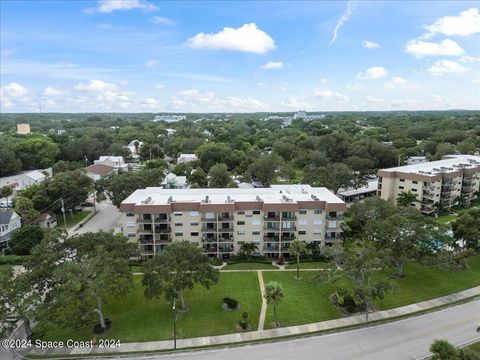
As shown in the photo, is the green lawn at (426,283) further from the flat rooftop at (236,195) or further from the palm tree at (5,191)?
the palm tree at (5,191)

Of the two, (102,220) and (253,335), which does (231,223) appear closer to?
(253,335)

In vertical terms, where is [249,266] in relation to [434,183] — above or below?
below

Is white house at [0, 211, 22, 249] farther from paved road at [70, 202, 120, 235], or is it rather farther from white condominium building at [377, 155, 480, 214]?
white condominium building at [377, 155, 480, 214]

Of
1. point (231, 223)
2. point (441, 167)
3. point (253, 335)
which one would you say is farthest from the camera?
point (441, 167)

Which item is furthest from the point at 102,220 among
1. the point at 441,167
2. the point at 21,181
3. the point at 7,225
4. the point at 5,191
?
the point at 441,167

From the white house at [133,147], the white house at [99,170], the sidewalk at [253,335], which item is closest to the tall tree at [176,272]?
the sidewalk at [253,335]

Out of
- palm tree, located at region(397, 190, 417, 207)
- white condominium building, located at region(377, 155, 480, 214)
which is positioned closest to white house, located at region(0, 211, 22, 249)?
palm tree, located at region(397, 190, 417, 207)
